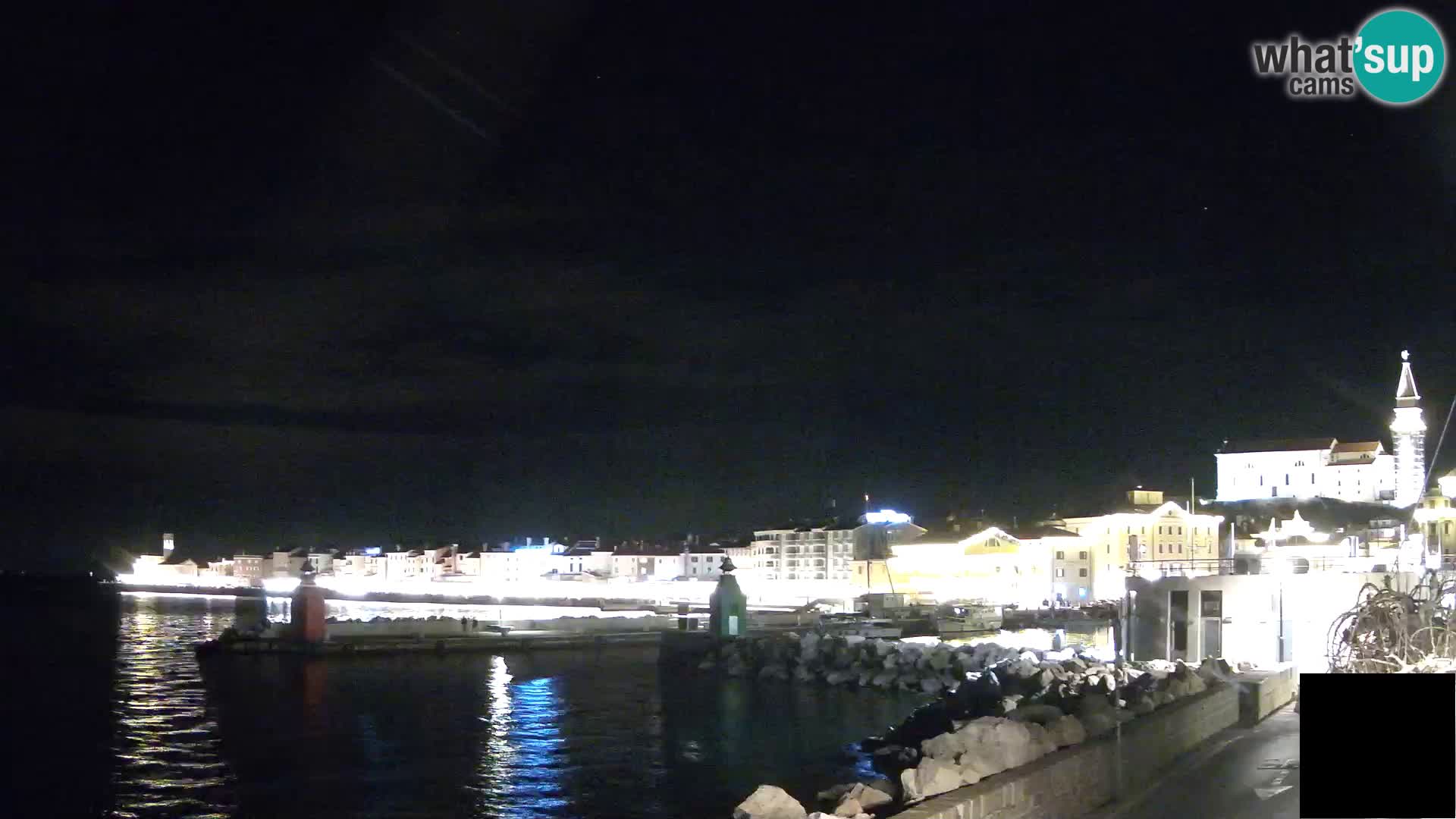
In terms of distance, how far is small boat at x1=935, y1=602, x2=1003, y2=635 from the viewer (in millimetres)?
58562

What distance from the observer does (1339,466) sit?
386 feet

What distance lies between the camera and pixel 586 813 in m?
20.1

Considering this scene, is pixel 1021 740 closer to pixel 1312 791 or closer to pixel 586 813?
pixel 586 813

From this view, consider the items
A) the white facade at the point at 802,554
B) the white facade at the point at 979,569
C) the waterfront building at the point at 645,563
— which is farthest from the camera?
the waterfront building at the point at 645,563

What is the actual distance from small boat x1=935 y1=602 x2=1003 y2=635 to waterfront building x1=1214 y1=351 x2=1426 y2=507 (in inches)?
2320

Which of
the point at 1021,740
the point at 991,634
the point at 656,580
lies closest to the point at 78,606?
the point at 656,580

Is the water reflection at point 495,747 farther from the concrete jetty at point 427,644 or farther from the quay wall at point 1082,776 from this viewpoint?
the quay wall at point 1082,776

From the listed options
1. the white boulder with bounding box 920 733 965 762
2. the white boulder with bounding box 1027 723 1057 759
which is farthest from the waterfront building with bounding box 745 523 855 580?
the white boulder with bounding box 1027 723 1057 759

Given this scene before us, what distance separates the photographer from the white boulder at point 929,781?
13.2 m

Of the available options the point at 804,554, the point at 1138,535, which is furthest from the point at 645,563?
the point at 1138,535

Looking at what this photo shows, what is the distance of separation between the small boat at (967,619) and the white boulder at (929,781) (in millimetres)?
44560

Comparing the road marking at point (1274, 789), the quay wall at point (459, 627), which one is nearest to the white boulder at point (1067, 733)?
the road marking at point (1274, 789)

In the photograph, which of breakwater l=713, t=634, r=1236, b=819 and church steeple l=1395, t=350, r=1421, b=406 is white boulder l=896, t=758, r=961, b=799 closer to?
breakwater l=713, t=634, r=1236, b=819

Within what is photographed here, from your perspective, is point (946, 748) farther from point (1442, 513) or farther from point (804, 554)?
point (804, 554)
